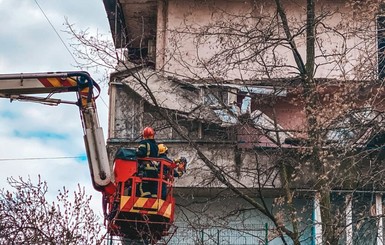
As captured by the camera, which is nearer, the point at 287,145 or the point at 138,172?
the point at 138,172

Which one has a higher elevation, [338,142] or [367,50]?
[367,50]

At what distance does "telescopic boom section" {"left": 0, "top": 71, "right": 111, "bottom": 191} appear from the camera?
13336 mm

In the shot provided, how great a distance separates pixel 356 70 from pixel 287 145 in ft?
17.0

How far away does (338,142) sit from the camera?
15.5m

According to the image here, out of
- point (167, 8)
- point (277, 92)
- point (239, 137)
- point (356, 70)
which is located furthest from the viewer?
point (167, 8)

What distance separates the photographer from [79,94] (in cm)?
1373

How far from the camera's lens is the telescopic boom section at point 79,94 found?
43.8 ft

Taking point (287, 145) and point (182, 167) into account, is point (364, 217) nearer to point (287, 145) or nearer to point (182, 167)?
point (182, 167)

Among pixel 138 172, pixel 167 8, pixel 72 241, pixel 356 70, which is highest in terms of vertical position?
pixel 167 8

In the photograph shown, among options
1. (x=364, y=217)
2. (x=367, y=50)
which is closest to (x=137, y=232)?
(x=364, y=217)

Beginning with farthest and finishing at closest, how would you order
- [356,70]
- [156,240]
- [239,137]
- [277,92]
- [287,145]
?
1. [239,137]
2. [287,145]
3. [277,92]
4. [156,240]
5. [356,70]

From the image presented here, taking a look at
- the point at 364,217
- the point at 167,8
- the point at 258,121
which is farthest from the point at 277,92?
the point at 167,8

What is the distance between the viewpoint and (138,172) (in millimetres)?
14680

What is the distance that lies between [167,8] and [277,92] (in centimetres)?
748
